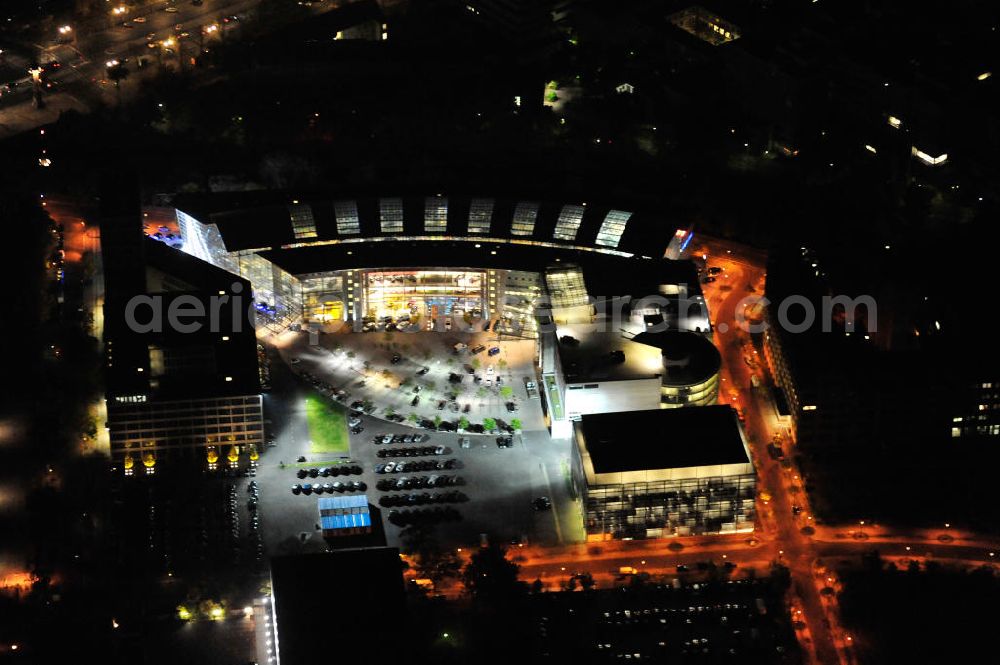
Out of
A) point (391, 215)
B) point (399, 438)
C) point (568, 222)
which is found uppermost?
point (391, 215)

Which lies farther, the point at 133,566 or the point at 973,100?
the point at 973,100

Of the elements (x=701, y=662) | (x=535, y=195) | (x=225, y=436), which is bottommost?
(x=701, y=662)

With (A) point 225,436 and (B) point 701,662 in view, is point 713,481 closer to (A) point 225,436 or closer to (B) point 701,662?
(B) point 701,662

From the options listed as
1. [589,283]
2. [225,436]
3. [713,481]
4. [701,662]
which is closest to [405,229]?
[589,283]

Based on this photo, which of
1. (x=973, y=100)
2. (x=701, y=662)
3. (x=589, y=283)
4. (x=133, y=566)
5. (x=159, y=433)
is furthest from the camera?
(x=973, y=100)

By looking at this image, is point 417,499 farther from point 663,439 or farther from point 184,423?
point 184,423

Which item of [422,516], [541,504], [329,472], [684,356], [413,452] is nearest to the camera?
[422,516]

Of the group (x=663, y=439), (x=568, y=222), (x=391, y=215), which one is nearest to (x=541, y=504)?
(x=663, y=439)

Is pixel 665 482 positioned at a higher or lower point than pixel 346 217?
lower
